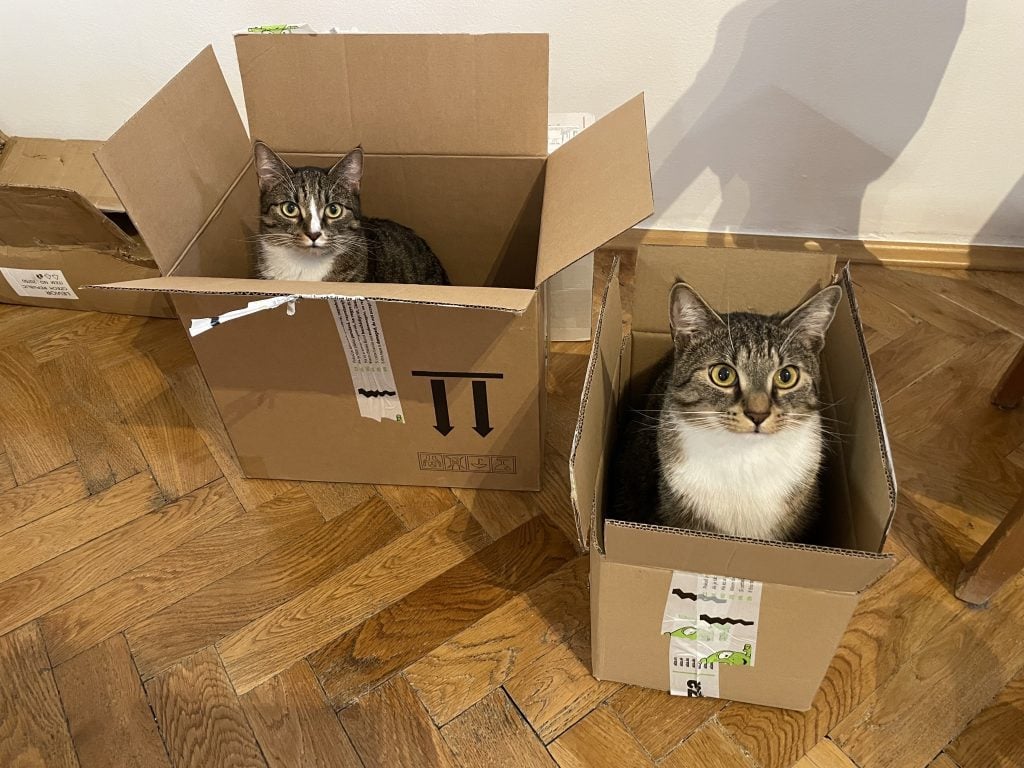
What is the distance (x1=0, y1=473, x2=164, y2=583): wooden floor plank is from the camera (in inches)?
48.9

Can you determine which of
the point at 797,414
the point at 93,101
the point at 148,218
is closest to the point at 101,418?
the point at 148,218

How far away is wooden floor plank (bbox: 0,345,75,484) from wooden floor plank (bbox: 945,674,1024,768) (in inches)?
63.7

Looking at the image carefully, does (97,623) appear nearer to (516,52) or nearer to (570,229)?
(570,229)

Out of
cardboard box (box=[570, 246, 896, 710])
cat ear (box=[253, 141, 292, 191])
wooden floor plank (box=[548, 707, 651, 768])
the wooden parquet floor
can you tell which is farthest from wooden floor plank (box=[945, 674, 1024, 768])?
cat ear (box=[253, 141, 292, 191])

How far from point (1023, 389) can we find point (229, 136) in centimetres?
161

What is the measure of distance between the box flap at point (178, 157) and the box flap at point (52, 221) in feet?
1.46

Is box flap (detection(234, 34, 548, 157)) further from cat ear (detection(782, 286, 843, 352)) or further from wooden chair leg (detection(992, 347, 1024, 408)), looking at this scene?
wooden chair leg (detection(992, 347, 1024, 408))

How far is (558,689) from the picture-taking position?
1048mm

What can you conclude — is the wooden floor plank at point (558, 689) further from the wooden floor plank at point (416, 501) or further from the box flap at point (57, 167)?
the box flap at point (57, 167)

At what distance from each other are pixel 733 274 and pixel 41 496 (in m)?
1.33

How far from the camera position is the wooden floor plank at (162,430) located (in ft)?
4.49

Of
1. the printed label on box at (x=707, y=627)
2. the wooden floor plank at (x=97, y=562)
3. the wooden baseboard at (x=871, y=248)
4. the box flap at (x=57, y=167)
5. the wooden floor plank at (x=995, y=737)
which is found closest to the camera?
the printed label on box at (x=707, y=627)

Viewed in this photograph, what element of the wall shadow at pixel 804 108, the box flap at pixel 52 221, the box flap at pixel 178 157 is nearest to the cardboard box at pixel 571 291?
the wall shadow at pixel 804 108

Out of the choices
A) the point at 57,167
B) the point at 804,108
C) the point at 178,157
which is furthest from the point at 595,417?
the point at 57,167
